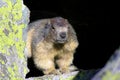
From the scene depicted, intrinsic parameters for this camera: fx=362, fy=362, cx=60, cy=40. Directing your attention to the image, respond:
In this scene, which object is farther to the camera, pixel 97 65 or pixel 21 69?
pixel 97 65

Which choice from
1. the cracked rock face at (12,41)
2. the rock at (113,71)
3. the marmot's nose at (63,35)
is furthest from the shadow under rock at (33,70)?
the rock at (113,71)

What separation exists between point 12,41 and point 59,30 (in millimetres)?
942

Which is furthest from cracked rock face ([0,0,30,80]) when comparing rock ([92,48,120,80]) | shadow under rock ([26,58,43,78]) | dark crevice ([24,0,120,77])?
rock ([92,48,120,80])

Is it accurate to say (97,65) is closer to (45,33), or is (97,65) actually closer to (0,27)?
(45,33)

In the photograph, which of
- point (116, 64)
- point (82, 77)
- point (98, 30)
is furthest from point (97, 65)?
point (116, 64)

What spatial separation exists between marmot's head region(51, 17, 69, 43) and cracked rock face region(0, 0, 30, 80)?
701mm

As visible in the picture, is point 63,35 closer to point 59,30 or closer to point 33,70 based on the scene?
point 59,30

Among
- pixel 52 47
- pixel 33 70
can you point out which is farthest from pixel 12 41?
pixel 33 70

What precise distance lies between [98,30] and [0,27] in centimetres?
472

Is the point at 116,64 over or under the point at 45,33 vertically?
over

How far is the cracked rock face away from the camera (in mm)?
5711

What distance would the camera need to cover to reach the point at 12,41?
581cm

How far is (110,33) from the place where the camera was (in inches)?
403

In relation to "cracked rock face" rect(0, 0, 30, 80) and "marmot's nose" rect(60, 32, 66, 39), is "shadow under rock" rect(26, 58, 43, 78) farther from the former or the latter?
"cracked rock face" rect(0, 0, 30, 80)
